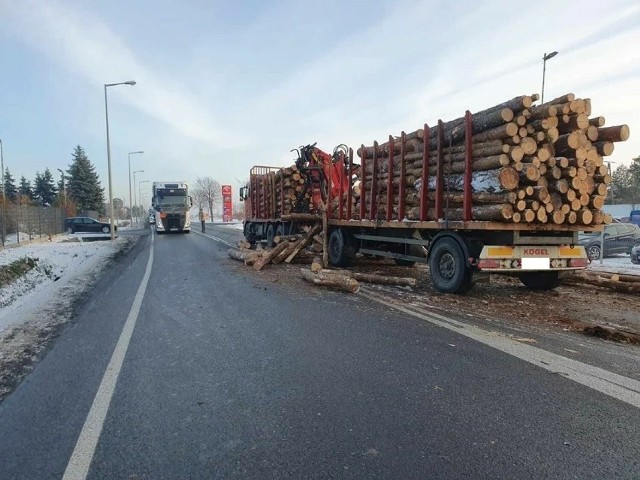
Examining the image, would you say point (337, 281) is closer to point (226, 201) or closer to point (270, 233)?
point (270, 233)

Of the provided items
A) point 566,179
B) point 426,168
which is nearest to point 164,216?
point 426,168

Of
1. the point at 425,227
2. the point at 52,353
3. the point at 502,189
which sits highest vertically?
the point at 502,189

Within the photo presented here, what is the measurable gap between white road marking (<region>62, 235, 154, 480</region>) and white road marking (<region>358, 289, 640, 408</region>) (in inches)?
138

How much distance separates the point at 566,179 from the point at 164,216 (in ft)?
91.1

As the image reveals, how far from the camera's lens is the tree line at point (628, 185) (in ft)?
200

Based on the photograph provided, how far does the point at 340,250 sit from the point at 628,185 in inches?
2919

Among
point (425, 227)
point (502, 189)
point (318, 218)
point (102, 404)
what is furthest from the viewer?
→ point (318, 218)

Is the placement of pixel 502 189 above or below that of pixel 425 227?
above

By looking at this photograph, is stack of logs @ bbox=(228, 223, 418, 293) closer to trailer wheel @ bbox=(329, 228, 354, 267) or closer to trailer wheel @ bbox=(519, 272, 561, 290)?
trailer wheel @ bbox=(329, 228, 354, 267)

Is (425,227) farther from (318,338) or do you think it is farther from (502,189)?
(318,338)

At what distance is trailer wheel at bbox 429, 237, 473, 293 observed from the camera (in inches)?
276

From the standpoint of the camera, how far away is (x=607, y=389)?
3.38 meters

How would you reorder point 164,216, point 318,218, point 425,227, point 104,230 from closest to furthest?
1. point 425,227
2. point 318,218
3. point 164,216
4. point 104,230

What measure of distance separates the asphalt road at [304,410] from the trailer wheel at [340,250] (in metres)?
5.77
